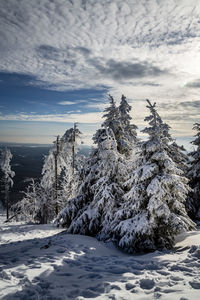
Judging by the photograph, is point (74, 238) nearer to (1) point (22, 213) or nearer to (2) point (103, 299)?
(2) point (103, 299)

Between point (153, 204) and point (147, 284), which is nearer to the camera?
point (147, 284)

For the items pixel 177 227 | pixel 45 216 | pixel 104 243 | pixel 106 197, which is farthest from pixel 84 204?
pixel 45 216

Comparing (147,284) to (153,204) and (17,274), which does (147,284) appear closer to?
(17,274)

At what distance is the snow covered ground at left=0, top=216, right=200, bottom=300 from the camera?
15.6 feet

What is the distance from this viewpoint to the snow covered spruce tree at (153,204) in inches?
367

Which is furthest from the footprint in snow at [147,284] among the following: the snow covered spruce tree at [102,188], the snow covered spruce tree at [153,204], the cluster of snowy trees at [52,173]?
the cluster of snowy trees at [52,173]

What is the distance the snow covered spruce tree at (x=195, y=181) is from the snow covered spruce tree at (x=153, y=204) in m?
8.89

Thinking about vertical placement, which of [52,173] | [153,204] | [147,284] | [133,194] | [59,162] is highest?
[59,162]

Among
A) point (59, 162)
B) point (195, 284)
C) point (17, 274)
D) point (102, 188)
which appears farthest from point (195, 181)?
point (17, 274)

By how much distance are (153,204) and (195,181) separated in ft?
38.0

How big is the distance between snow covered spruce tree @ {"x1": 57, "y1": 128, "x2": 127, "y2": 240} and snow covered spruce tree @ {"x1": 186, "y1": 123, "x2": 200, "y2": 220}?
30.8 ft

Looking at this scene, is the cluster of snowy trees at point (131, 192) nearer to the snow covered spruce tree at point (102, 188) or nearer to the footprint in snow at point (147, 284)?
the snow covered spruce tree at point (102, 188)

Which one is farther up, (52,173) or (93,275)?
(52,173)

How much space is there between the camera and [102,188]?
11.9 m
